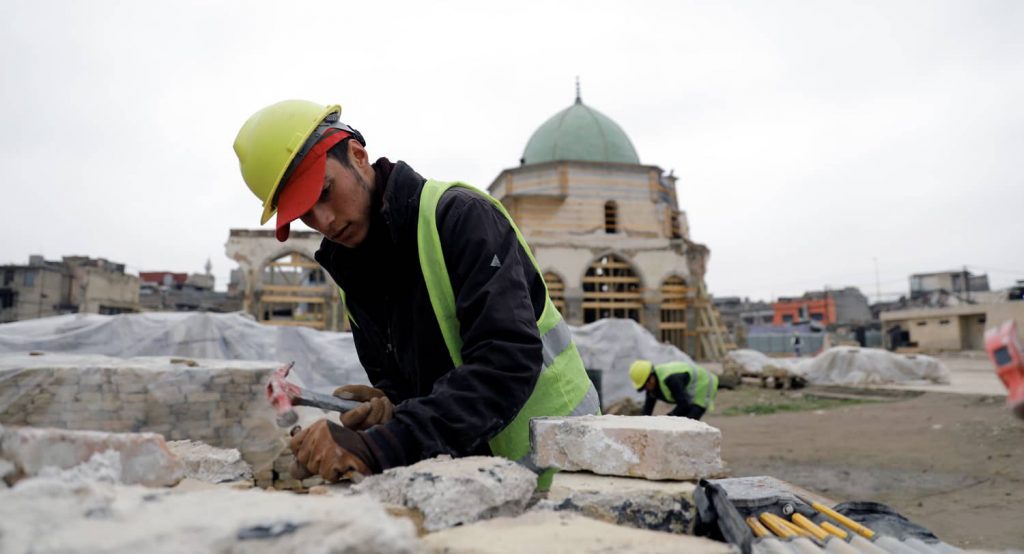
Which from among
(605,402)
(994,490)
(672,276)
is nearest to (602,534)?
(994,490)

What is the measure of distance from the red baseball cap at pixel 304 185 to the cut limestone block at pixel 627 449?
0.99 meters

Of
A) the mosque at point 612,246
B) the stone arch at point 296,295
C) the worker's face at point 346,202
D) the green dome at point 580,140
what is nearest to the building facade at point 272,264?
the stone arch at point 296,295

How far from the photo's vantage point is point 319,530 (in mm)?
945

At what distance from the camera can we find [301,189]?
1815 millimetres

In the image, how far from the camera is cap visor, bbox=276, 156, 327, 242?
180 cm

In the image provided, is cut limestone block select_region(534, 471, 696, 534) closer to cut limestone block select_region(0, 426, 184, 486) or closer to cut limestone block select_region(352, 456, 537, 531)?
cut limestone block select_region(352, 456, 537, 531)

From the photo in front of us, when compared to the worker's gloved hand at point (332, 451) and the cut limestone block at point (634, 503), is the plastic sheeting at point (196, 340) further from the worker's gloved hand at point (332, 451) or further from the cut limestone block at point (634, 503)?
the cut limestone block at point (634, 503)

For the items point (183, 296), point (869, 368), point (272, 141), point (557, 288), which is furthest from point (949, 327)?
point (183, 296)

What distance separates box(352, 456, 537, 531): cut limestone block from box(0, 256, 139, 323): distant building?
31946mm

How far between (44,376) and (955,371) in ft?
78.2

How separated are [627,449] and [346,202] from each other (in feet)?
3.94

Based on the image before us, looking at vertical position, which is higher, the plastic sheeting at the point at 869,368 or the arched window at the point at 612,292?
the arched window at the point at 612,292

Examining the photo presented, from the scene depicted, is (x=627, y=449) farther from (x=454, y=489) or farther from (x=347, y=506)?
(x=347, y=506)

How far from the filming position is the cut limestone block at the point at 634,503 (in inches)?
67.6
